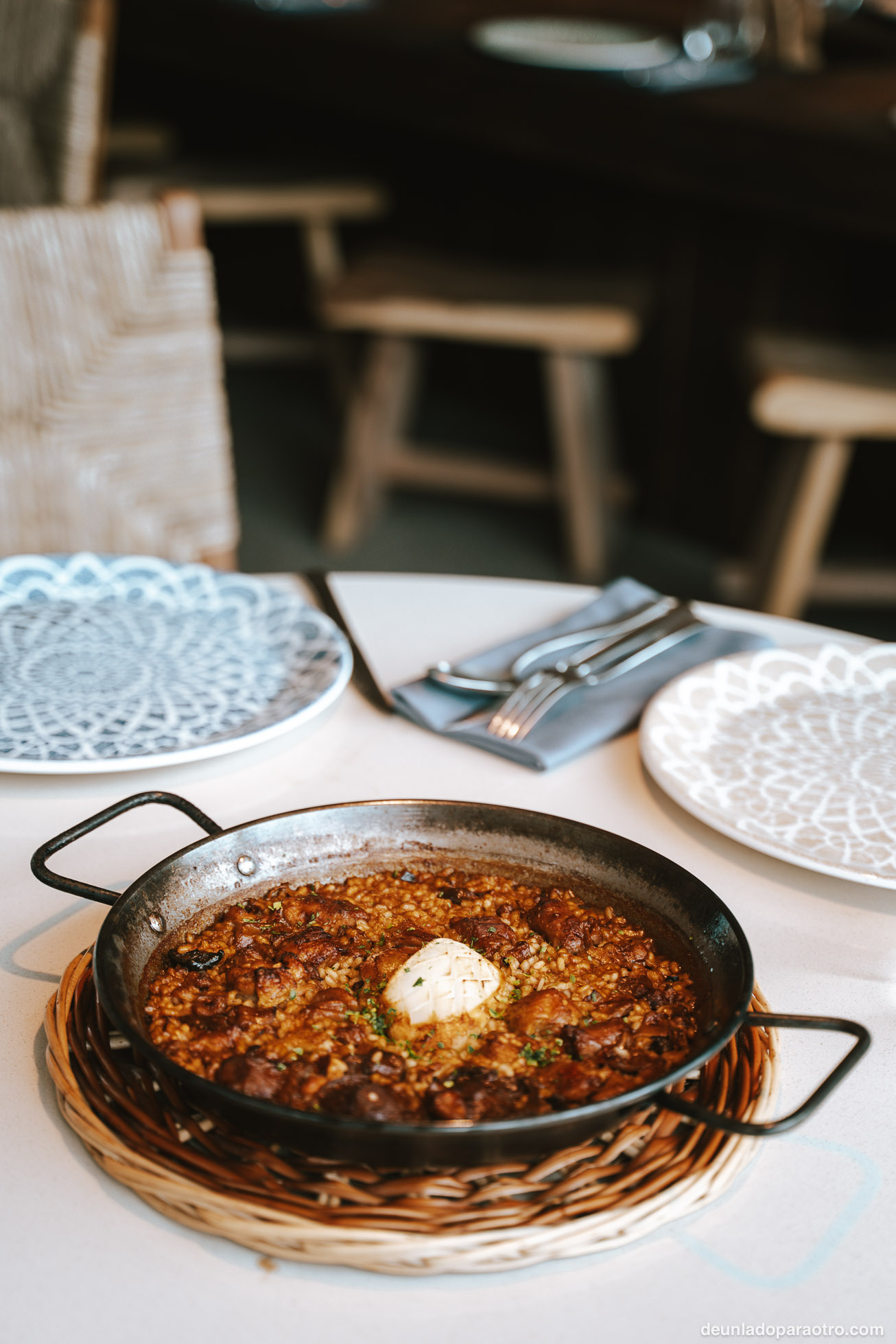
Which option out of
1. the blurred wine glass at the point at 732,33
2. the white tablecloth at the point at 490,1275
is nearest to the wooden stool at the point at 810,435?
the blurred wine glass at the point at 732,33

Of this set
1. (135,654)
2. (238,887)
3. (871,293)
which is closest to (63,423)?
(135,654)

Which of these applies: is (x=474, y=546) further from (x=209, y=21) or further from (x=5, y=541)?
(x=5, y=541)

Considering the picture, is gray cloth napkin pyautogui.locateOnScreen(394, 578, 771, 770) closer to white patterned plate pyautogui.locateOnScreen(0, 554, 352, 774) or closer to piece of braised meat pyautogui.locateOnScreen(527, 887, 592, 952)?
white patterned plate pyautogui.locateOnScreen(0, 554, 352, 774)

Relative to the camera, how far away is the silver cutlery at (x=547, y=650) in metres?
0.95

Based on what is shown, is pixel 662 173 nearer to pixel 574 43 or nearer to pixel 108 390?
pixel 574 43

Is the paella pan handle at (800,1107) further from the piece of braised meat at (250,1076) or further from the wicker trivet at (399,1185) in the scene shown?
the piece of braised meat at (250,1076)

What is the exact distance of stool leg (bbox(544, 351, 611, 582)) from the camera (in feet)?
9.21

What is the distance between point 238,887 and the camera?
2.20ft

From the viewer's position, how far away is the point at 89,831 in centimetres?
67

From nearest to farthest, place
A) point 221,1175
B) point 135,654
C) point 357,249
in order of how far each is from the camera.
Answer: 1. point 221,1175
2. point 135,654
3. point 357,249

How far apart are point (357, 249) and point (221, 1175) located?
438 centimetres

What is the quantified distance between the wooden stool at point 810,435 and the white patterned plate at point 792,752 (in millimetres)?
1372

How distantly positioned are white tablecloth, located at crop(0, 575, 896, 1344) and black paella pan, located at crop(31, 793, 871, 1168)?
54 mm

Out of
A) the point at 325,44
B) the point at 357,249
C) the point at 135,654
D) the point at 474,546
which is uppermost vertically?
the point at 325,44
